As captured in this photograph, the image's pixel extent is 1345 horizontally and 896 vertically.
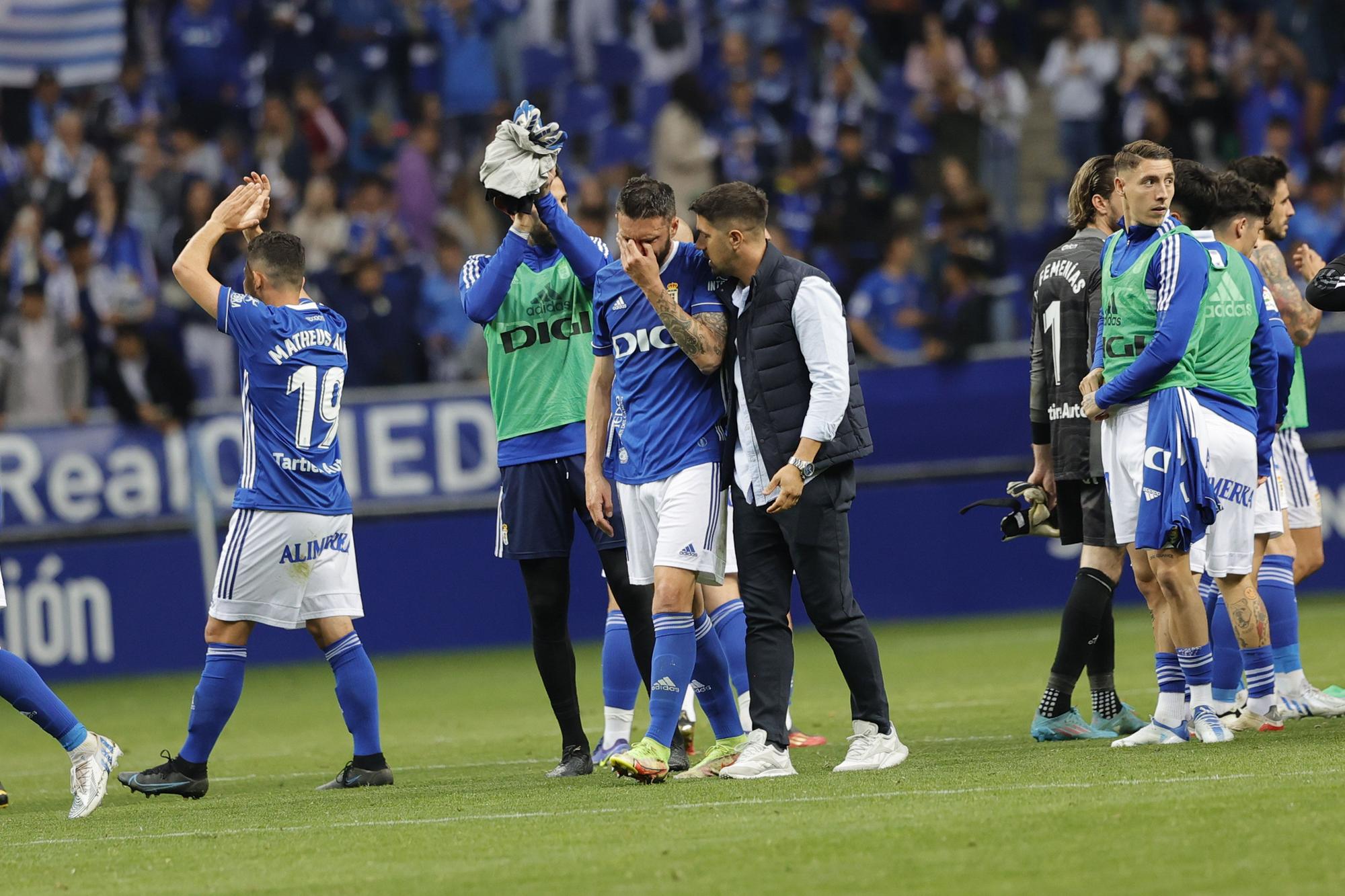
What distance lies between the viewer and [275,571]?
24.7 feet

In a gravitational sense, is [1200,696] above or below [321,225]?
below

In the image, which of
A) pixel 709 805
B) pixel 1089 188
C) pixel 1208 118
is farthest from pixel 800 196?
pixel 709 805

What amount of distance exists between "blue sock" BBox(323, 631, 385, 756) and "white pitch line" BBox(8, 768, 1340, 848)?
3.90 feet

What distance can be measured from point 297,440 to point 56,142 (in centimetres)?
1246

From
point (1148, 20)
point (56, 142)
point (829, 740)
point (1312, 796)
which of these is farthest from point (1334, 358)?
point (56, 142)

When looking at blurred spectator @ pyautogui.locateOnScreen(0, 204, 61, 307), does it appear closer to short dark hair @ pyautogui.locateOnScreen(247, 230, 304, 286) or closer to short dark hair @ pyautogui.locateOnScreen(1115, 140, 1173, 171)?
short dark hair @ pyautogui.locateOnScreen(247, 230, 304, 286)

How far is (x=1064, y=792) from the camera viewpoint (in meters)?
5.91

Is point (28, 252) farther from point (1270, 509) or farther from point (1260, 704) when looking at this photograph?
point (1260, 704)

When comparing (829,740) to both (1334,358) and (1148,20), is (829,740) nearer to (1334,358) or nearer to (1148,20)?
(1334,358)

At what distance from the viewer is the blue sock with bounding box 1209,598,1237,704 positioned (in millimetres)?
7824

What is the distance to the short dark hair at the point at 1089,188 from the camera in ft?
26.0

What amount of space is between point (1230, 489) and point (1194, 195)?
47.8 inches

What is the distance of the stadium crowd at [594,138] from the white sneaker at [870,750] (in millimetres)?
8355

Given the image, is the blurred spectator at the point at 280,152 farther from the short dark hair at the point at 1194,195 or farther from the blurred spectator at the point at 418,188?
the short dark hair at the point at 1194,195
